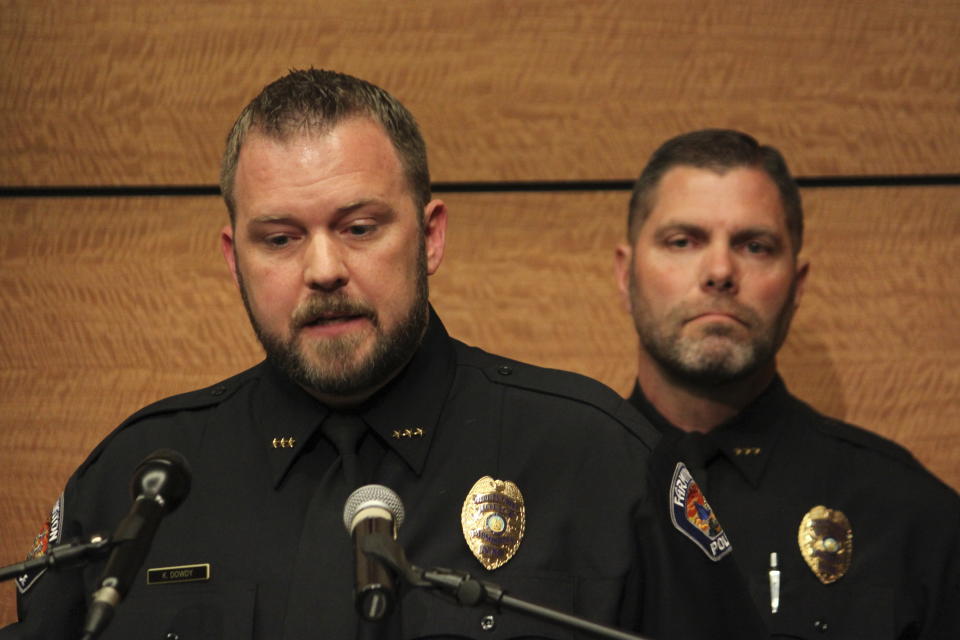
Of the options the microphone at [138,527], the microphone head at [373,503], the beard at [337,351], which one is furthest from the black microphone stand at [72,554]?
the beard at [337,351]

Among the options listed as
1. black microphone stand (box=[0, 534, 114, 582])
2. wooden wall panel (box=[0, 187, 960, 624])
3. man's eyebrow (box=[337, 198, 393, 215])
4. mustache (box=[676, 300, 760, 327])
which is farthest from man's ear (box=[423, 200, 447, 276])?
wooden wall panel (box=[0, 187, 960, 624])

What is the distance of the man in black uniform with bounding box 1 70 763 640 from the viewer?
1.43 metres

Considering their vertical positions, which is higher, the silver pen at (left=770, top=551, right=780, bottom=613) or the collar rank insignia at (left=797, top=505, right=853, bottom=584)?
the collar rank insignia at (left=797, top=505, right=853, bottom=584)

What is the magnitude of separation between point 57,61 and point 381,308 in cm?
138

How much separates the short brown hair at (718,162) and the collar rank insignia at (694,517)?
73 cm

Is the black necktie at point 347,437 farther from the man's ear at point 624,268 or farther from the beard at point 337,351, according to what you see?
the man's ear at point 624,268

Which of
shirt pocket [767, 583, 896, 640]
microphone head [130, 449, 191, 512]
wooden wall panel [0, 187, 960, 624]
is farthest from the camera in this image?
wooden wall panel [0, 187, 960, 624]

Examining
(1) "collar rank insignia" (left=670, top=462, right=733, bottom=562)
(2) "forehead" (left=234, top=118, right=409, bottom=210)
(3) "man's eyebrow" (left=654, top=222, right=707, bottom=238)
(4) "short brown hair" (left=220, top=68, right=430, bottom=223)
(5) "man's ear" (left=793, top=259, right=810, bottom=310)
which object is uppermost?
(3) "man's eyebrow" (left=654, top=222, right=707, bottom=238)

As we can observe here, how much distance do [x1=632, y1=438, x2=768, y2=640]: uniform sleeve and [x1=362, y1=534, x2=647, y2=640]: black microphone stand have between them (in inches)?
18.9

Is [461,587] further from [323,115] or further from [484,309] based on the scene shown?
[484,309]

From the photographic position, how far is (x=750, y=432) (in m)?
2.09

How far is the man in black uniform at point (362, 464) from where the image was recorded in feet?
4.71

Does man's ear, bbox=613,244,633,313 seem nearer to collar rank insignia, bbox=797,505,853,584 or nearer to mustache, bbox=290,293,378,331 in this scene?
collar rank insignia, bbox=797,505,853,584

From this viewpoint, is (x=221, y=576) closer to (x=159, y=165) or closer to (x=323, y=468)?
(x=323, y=468)
